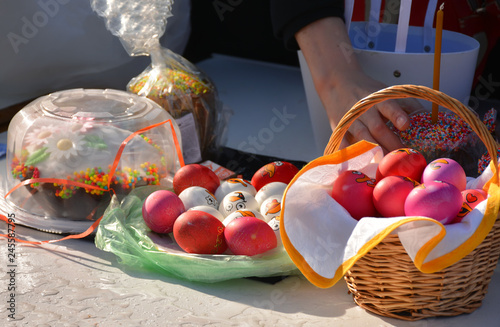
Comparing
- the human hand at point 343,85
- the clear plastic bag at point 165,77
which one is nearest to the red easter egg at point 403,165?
the human hand at point 343,85

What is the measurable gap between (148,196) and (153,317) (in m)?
0.24

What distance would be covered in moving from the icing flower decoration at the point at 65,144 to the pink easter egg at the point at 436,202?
1.86 feet

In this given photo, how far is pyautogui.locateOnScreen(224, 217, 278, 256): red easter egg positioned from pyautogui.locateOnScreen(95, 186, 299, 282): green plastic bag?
1cm

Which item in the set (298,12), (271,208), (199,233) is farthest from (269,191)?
(298,12)

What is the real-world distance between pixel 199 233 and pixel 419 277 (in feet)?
1.02

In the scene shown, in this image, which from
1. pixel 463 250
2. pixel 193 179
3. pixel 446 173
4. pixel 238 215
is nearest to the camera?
pixel 463 250

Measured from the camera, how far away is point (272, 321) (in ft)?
2.48

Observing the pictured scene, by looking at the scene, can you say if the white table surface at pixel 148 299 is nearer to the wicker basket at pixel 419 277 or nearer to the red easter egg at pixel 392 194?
the wicker basket at pixel 419 277

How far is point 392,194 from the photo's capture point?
74cm

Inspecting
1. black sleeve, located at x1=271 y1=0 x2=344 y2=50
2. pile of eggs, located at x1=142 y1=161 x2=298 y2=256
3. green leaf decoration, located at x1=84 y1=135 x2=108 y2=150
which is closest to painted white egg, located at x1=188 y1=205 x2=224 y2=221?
pile of eggs, located at x1=142 y1=161 x2=298 y2=256

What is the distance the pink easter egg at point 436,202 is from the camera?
2.29ft

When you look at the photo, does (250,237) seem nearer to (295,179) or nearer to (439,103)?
(295,179)

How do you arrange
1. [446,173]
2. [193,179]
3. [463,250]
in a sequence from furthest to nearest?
1. [193,179]
2. [446,173]
3. [463,250]

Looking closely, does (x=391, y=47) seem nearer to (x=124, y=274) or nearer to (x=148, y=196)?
(x=148, y=196)
